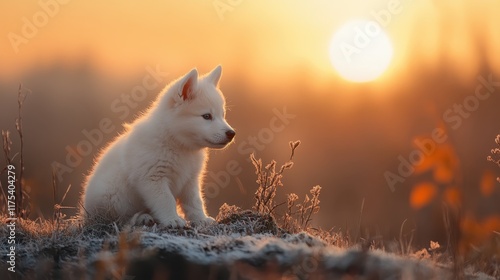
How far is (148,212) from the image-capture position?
5625 millimetres

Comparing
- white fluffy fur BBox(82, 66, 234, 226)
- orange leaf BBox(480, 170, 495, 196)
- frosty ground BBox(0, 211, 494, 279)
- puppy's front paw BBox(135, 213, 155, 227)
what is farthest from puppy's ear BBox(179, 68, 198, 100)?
orange leaf BBox(480, 170, 495, 196)

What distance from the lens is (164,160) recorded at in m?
5.61

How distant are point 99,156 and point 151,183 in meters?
1.00

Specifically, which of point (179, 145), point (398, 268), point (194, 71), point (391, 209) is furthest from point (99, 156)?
point (391, 209)

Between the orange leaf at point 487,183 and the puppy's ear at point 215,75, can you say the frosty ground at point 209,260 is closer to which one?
the orange leaf at point 487,183

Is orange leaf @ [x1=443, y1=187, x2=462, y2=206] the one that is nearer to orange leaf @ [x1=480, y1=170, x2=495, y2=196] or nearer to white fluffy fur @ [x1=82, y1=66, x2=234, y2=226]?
orange leaf @ [x1=480, y1=170, x2=495, y2=196]

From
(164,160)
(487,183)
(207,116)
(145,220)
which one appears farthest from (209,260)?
(207,116)

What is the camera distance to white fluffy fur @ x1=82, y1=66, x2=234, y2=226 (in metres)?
5.45

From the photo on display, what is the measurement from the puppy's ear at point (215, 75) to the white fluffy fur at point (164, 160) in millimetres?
140

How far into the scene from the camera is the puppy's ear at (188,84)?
5.77m

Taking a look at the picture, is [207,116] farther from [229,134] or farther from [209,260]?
[209,260]

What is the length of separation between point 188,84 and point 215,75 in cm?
59

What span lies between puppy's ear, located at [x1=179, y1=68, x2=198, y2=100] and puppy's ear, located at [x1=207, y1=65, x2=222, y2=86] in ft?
1.38

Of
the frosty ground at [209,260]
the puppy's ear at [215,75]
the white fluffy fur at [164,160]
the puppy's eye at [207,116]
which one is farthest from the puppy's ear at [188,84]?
the frosty ground at [209,260]
